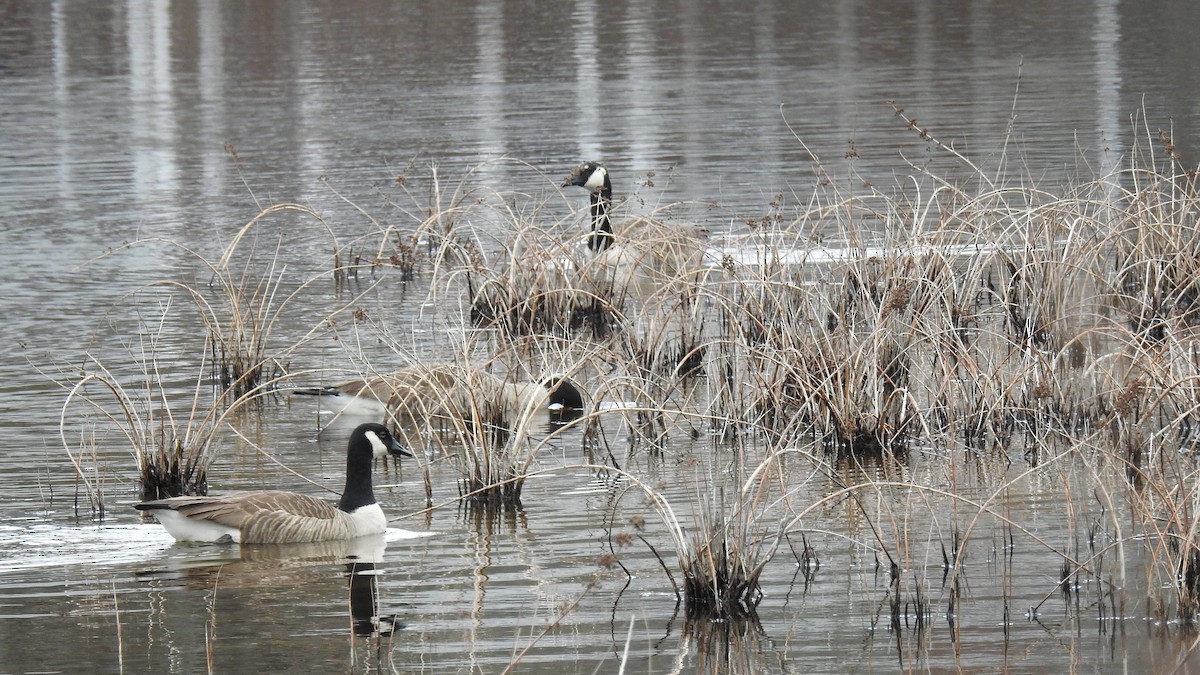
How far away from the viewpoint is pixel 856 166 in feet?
76.1

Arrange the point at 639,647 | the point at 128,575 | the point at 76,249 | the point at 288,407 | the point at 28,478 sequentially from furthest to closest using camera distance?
the point at 76,249, the point at 288,407, the point at 28,478, the point at 128,575, the point at 639,647

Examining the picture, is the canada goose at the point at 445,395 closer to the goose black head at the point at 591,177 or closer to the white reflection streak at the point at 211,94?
the goose black head at the point at 591,177

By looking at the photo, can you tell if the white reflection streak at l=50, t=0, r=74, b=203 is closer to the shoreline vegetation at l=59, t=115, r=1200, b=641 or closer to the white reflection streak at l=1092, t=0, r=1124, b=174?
the shoreline vegetation at l=59, t=115, r=1200, b=641

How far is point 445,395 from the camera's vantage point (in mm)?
10586

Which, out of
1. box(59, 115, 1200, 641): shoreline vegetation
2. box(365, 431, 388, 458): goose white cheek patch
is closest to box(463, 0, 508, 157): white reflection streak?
box(59, 115, 1200, 641): shoreline vegetation

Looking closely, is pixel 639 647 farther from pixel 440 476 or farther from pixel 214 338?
pixel 214 338

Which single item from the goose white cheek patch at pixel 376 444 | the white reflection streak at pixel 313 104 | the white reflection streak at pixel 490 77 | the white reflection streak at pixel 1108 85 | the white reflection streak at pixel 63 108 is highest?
the goose white cheek patch at pixel 376 444

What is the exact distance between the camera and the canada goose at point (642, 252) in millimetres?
13812

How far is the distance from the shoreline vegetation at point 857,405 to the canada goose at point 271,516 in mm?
724

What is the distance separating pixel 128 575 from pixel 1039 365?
5336mm

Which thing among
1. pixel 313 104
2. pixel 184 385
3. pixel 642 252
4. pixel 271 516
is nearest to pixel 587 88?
pixel 313 104

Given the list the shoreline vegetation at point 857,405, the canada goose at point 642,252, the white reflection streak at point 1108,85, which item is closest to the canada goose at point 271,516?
the shoreline vegetation at point 857,405

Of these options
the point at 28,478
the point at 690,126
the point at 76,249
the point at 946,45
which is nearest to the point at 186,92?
the point at 690,126

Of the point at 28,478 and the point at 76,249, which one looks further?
the point at 76,249
